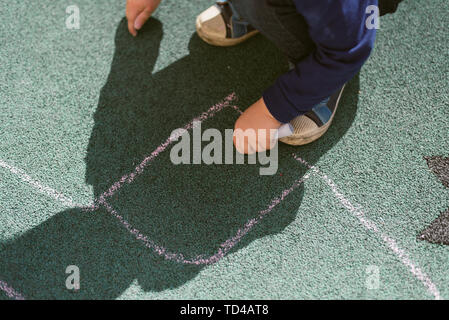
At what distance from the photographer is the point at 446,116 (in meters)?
1.30

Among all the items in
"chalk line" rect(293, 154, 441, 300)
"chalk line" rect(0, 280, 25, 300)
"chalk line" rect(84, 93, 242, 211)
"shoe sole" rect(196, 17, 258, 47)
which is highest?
"shoe sole" rect(196, 17, 258, 47)

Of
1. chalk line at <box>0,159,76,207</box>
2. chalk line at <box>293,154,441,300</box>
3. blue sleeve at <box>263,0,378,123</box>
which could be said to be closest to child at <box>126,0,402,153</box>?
blue sleeve at <box>263,0,378,123</box>

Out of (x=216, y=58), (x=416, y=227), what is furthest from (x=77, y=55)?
(x=416, y=227)

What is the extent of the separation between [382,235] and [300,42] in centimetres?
61

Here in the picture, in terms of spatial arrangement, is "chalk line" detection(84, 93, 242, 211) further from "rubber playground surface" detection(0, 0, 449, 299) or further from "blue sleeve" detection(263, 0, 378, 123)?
"blue sleeve" detection(263, 0, 378, 123)

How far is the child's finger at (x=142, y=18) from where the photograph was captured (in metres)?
1.34

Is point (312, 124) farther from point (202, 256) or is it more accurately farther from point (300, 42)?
point (202, 256)

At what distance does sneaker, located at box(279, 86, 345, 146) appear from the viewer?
1229 mm

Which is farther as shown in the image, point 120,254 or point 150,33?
point 150,33

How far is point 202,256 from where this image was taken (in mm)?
1160

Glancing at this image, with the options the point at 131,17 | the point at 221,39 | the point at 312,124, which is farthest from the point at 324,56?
the point at 131,17

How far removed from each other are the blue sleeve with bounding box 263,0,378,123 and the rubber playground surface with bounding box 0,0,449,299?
0.20 metres

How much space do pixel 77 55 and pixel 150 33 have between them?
265 mm

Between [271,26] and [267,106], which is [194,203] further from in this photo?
[271,26]
